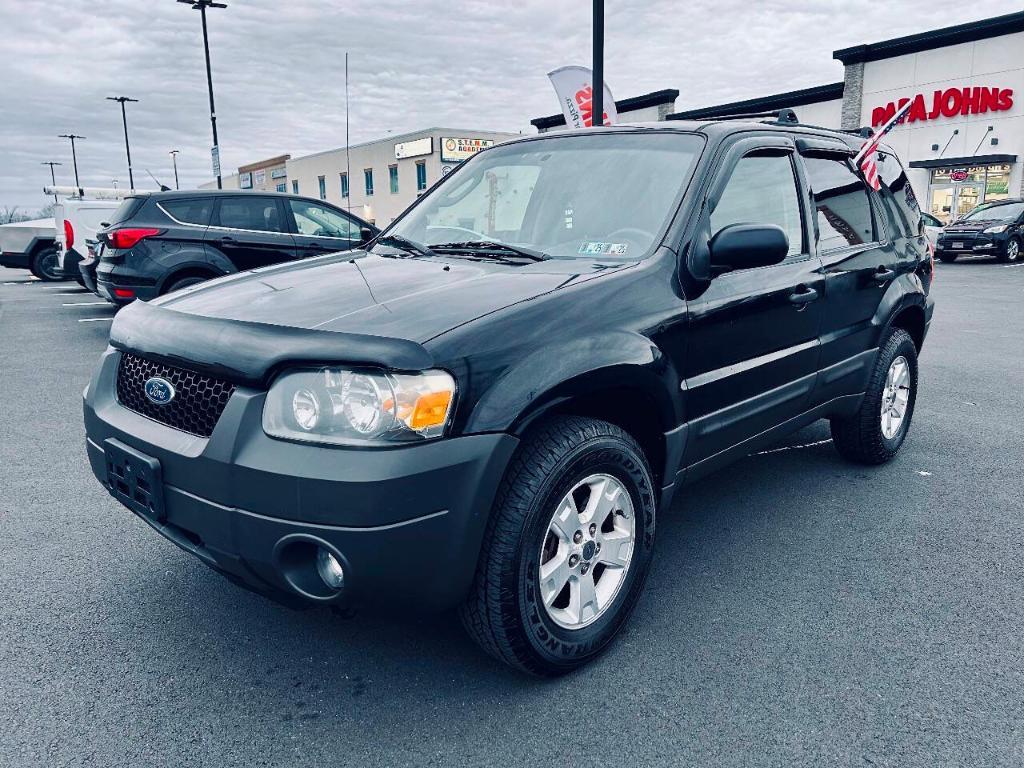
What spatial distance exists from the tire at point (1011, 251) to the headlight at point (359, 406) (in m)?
22.3

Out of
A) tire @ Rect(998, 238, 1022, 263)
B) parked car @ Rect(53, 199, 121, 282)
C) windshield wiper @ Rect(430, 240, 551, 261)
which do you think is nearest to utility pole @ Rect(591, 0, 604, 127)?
windshield wiper @ Rect(430, 240, 551, 261)

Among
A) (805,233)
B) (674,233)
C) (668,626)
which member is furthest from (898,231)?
(668,626)

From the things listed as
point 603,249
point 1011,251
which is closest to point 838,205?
→ point 603,249

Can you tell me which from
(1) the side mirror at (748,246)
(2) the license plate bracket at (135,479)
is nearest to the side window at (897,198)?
(1) the side mirror at (748,246)

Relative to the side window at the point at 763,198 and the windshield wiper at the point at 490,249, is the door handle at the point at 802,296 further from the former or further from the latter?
the windshield wiper at the point at 490,249

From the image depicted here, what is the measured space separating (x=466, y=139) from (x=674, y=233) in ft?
157

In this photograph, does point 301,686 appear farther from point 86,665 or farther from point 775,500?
point 775,500

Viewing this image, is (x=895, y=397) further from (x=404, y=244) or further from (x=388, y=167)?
(x=388, y=167)

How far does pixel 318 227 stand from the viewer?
9195 mm

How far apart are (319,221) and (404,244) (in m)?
6.17

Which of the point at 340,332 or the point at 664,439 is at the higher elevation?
Answer: the point at 340,332

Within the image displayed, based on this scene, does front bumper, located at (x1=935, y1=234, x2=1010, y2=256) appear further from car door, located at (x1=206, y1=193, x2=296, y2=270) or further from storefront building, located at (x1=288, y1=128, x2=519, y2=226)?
storefront building, located at (x1=288, y1=128, x2=519, y2=226)

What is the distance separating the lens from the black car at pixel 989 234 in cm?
2006

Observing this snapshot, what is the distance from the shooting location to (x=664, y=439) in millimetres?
2768
